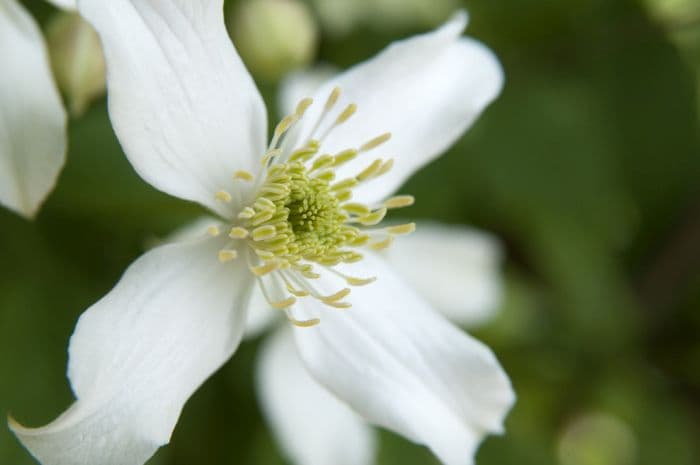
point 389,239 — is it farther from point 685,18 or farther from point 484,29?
point 685,18

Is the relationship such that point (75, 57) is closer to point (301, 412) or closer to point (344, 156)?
point (344, 156)

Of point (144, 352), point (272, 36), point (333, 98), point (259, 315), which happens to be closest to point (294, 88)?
point (272, 36)

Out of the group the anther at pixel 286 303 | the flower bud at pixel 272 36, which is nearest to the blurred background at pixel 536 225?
the flower bud at pixel 272 36

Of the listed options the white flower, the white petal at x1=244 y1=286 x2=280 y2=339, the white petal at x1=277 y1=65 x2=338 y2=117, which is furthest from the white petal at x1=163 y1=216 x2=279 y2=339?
the white flower

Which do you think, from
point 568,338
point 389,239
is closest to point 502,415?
point 389,239

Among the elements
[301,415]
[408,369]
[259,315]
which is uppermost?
[408,369]
